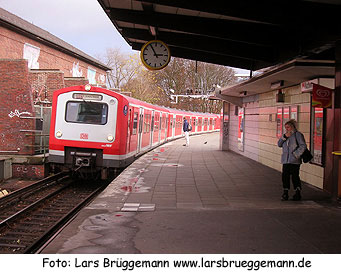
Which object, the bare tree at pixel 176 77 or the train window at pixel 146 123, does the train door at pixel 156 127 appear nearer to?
the train window at pixel 146 123

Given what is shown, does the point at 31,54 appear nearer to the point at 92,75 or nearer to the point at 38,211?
the point at 92,75

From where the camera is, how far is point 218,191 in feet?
31.0

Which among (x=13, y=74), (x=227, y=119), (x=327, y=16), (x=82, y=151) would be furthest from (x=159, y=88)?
(x=327, y=16)

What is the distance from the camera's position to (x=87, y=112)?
474 inches

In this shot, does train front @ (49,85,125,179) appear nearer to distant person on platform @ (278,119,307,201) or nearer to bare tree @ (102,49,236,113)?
distant person on platform @ (278,119,307,201)

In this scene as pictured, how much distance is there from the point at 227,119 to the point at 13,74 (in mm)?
12190

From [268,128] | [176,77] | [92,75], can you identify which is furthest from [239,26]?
[176,77]

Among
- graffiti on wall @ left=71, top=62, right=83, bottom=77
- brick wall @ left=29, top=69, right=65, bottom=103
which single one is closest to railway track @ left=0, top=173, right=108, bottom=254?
brick wall @ left=29, top=69, right=65, bottom=103

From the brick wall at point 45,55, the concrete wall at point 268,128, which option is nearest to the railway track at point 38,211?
the concrete wall at point 268,128

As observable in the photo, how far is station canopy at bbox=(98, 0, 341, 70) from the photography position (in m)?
8.37

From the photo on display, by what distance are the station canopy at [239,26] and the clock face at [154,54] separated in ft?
1.63

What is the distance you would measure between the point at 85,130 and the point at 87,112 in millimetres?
566

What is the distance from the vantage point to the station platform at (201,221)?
5.11 meters
